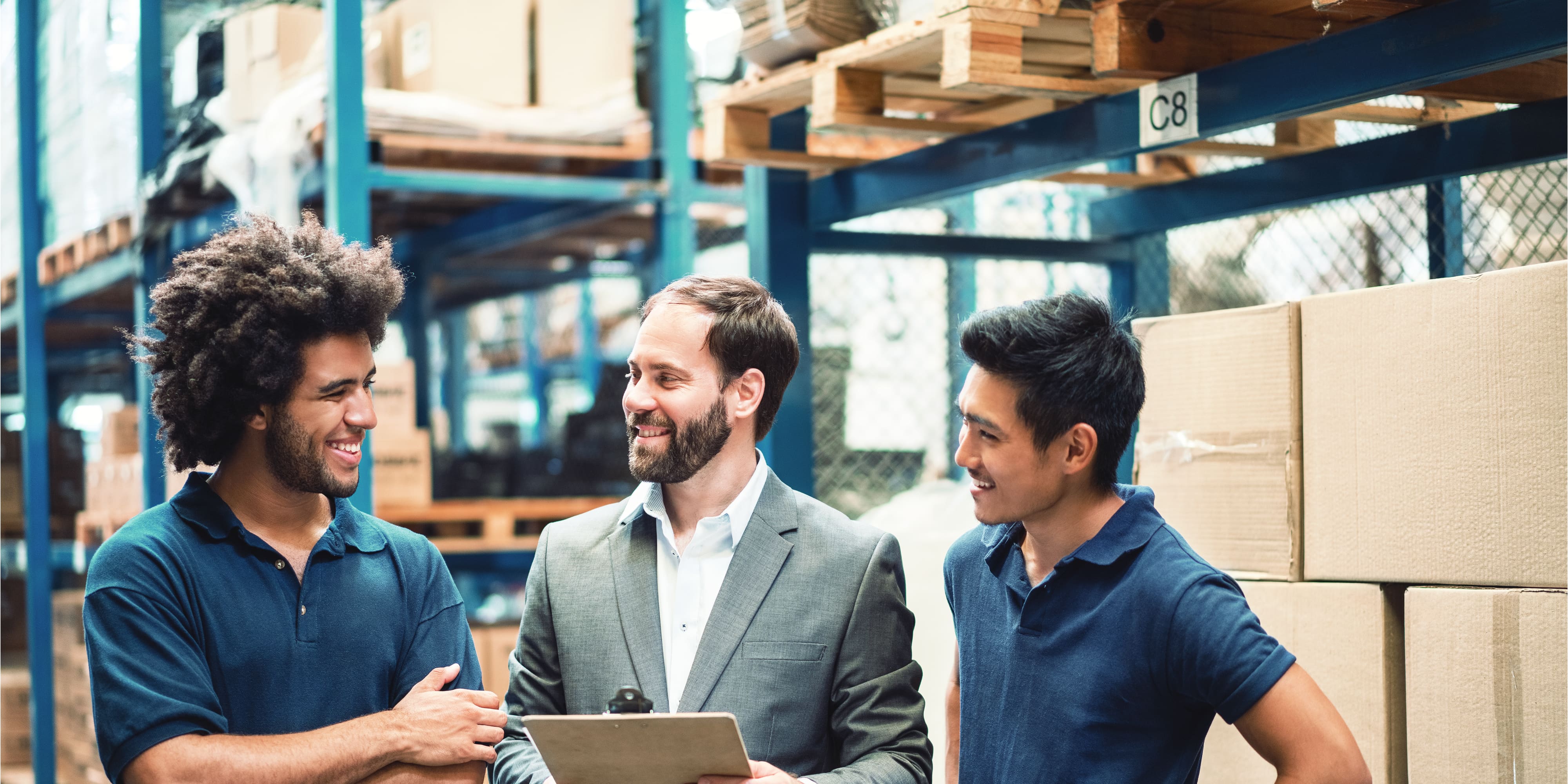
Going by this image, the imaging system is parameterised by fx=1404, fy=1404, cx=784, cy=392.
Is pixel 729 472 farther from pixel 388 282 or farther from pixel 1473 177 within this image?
pixel 1473 177

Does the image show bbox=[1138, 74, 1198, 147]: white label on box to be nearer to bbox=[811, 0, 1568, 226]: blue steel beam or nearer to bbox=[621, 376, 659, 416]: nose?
bbox=[811, 0, 1568, 226]: blue steel beam

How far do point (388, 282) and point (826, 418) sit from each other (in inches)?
131

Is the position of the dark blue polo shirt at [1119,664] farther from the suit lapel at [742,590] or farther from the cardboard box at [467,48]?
the cardboard box at [467,48]

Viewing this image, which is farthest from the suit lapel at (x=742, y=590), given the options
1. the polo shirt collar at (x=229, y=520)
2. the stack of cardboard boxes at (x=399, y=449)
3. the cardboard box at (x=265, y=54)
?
the cardboard box at (x=265, y=54)

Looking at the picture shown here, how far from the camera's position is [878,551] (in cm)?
262

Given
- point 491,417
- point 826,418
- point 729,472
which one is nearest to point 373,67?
point 826,418

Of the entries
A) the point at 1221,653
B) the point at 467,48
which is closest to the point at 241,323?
the point at 1221,653

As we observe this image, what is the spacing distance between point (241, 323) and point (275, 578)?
47cm

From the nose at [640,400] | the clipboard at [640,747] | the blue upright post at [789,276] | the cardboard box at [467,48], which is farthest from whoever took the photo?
the cardboard box at [467,48]

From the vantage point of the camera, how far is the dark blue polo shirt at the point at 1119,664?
2.17m

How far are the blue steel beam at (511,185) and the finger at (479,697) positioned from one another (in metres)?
2.90

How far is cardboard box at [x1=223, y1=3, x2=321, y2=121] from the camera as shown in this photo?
19.4ft

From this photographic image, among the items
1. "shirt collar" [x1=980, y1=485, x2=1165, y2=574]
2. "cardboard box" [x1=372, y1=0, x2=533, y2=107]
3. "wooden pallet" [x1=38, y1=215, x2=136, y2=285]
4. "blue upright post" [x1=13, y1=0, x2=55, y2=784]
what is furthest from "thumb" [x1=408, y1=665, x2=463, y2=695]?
"blue upright post" [x1=13, y1=0, x2=55, y2=784]

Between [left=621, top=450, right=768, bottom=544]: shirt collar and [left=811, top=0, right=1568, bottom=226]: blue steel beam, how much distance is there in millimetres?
1341
